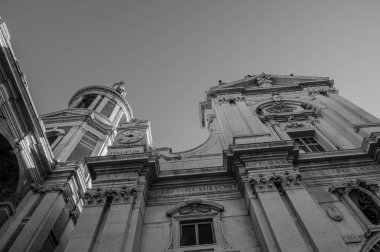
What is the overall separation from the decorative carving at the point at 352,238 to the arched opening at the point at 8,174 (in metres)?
13.5

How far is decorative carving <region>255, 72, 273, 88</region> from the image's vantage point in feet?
75.5

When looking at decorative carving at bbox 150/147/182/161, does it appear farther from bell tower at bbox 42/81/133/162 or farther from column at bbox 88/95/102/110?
→ column at bbox 88/95/102/110

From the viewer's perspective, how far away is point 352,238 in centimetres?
1031

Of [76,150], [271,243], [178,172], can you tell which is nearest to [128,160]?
[178,172]

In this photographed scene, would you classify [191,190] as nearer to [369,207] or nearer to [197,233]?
[197,233]

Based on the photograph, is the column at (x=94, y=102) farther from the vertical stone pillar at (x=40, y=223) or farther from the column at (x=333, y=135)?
the column at (x=333, y=135)

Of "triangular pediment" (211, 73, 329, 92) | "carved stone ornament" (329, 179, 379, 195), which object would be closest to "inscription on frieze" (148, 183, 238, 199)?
"carved stone ornament" (329, 179, 379, 195)

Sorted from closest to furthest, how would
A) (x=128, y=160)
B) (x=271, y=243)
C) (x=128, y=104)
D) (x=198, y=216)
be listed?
(x=271, y=243) < (x=198, y=216) < (x=128, y=160) < (x=128, y=104)

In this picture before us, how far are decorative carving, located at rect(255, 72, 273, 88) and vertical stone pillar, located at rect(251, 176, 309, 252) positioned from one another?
12230mm

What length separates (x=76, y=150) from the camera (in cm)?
2155

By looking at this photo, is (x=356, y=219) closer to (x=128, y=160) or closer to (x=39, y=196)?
(x=128, y=160)

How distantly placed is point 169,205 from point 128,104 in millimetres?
21503

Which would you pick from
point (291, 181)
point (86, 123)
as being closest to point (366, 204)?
point (291, 181)

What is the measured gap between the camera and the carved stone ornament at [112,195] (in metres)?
11.8
